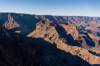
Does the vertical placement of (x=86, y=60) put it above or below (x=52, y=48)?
below

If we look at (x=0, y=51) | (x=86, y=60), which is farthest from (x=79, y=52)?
(x=0, y=51)

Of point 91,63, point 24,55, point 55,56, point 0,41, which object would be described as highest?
point 0,41

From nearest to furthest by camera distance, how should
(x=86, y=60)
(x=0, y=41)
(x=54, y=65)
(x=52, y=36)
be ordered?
(x=0, y=41)
(x=54, y=65)
(x=86, y=60)
(x=52, y=36)

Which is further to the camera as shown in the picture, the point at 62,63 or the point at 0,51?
the point at 62,63

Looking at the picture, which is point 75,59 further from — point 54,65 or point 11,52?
point 11,52

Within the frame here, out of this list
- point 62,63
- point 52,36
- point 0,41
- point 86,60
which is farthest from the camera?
point 52,36

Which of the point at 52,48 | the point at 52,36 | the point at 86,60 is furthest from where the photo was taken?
the point at 52,36

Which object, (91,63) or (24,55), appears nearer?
(24,55)

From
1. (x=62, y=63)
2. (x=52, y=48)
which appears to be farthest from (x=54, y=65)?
(x=52, y=48)

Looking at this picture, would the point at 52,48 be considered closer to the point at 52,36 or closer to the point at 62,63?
the point at 62,63
